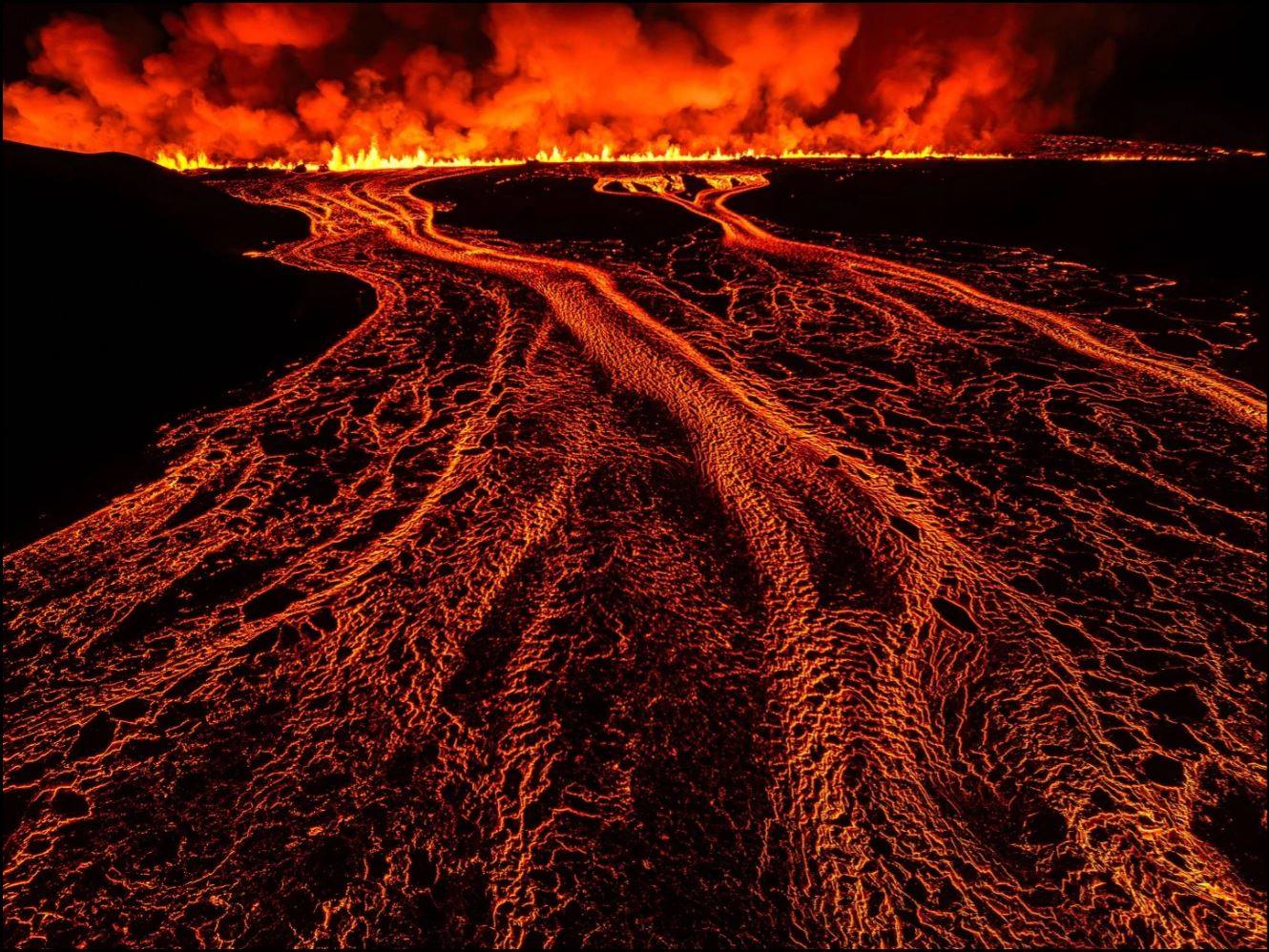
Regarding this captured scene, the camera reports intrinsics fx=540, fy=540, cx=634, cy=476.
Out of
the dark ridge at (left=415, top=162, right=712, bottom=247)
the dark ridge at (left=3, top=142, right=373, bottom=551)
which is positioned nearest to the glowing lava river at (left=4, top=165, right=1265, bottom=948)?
the dark ridge at (left=3, top=142, right=373, bottom=551)

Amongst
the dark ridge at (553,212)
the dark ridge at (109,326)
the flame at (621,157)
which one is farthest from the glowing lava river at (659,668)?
the flame at (621,157)

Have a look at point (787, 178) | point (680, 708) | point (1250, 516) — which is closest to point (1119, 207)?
point (787, 178)

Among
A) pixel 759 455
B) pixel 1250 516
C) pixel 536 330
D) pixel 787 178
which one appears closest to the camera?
pixel 1250 516

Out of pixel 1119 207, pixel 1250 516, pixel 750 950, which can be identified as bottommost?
pixel 750 950

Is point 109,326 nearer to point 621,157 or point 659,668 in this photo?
point 659,668

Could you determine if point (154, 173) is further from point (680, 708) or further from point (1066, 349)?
point (1066, 349)

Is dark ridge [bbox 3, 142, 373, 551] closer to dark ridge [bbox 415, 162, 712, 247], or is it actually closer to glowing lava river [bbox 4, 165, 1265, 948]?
glowing lava river [bbox 4, 165, 1265, 948]

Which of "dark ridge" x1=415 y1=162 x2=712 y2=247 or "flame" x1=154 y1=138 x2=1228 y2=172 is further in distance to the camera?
"flame" x1=154 y1=138 x2=1228 y2=172
